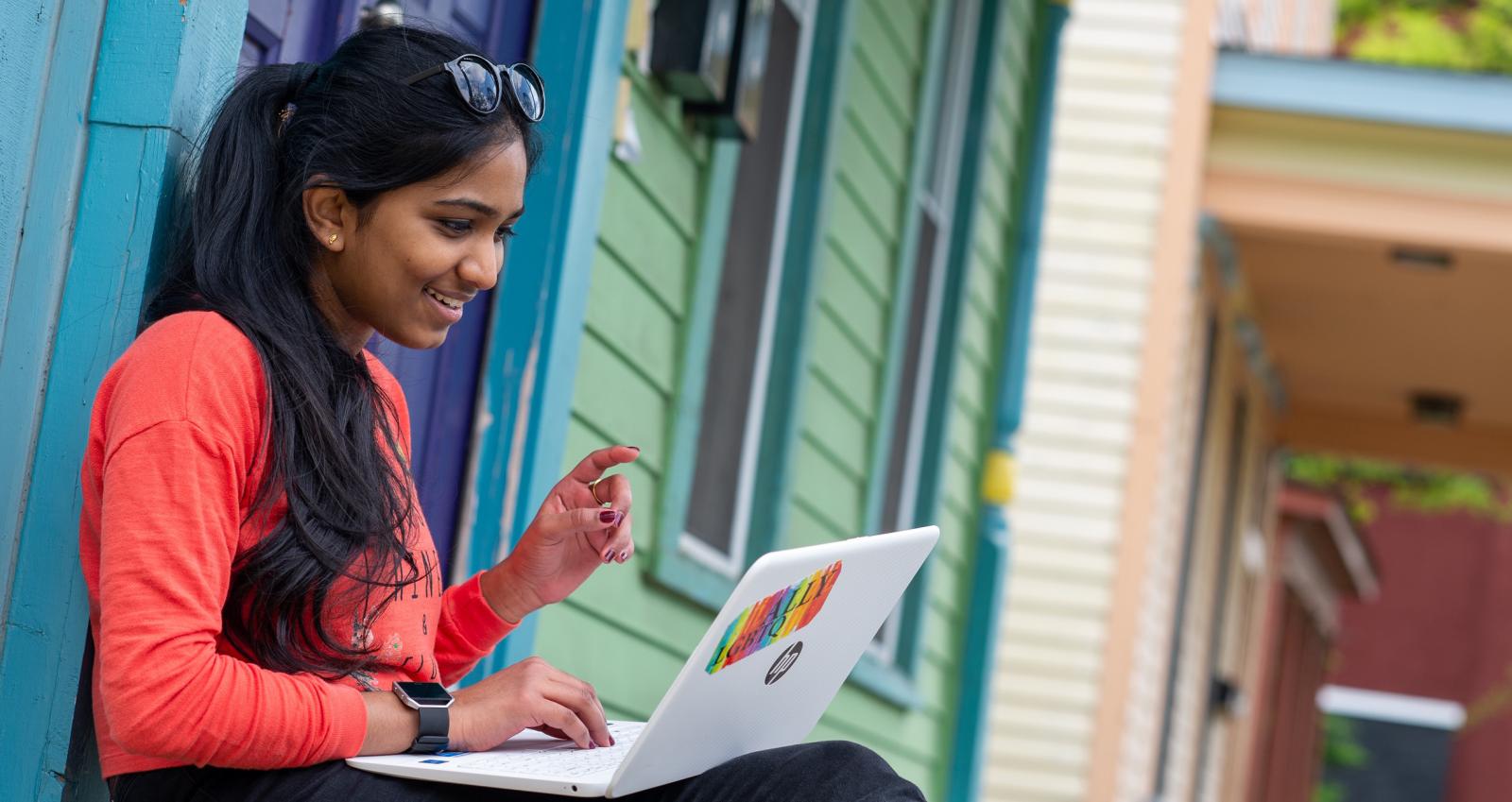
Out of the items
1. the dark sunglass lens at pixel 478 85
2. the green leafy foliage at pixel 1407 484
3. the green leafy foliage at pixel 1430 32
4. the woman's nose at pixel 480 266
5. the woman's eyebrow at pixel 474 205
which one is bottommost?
the woman's nose at pixel 480 266

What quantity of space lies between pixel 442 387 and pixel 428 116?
1260 millimetres

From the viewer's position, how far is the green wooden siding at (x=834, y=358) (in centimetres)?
362

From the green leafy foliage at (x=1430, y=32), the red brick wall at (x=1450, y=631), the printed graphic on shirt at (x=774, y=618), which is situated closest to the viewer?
the printed graphic on shirt at (x=774, y=618)

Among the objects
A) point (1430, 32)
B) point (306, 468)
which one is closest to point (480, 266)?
point (306, 468)

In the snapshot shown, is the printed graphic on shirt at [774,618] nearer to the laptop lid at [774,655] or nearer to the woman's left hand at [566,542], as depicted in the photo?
the laptop lid at [774,655]

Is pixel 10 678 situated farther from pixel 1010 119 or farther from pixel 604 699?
pixel 1010 119

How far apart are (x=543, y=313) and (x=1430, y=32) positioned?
55.1ft

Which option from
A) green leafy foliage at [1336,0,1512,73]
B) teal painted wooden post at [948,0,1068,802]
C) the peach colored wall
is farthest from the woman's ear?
green leafy foliage at [1336,0,1512,73]

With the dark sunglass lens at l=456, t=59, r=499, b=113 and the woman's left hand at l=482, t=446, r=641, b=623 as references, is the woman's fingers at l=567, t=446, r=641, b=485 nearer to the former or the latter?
the woman's left hand at l=482, t=446, r=641, b=623

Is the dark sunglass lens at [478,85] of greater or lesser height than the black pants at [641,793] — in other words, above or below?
above

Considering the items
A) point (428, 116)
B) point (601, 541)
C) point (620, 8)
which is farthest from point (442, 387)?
point (428, 116)

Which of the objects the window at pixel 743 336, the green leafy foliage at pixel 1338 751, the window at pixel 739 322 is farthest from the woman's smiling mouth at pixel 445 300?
the green leafy foliage at pixel 1338 751

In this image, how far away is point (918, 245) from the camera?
620 centimetres

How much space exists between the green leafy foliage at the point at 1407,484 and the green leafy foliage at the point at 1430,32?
383cm
